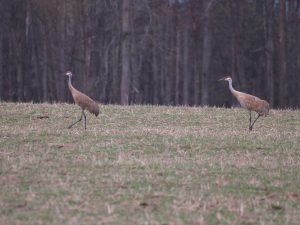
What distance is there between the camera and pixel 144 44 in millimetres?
48562

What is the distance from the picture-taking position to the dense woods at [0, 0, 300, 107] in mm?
38125

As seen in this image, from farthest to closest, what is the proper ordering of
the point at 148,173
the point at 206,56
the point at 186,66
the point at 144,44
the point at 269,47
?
1. the point at 144,44
2. the point at 186,66
3. the point at 206,56
4. the point at 269,47
5. the point at 148,173

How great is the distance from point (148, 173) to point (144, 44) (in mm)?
39124

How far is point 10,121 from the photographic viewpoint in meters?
16.9

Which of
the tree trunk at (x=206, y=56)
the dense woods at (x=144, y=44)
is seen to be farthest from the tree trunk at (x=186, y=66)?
the tree trunk at (x=206, y=56)

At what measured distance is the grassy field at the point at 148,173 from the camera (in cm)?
783

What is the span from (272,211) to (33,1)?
35.4 meters

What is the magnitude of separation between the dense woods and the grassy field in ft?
66.6

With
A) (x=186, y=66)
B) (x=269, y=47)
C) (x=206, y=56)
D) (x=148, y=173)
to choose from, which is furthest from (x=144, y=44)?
(x=148, y=173)

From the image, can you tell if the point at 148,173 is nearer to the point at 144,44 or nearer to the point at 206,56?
the point at 206,56

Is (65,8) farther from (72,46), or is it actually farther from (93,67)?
(93,67)

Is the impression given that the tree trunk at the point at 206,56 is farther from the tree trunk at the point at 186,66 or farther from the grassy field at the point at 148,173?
the grassy field at the point at 148,173

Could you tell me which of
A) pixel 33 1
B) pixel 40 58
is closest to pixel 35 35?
pixel 40 58

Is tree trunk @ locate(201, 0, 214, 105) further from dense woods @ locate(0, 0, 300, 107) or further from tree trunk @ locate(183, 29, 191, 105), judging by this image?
tree trunk @ locate(183, 29, 191, 105)
